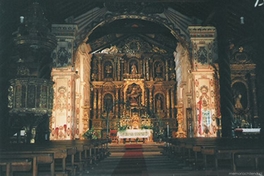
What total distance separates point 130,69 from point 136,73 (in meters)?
0.57

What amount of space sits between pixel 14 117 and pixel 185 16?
9.94 meters

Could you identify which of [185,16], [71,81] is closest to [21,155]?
[71,81]

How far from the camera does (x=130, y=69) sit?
22.3 meters

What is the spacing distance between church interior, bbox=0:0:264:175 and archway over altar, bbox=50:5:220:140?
0.07 meters

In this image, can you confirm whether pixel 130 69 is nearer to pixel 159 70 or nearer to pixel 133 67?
pixel 133 67

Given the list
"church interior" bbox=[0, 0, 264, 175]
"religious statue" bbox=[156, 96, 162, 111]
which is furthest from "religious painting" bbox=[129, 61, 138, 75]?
"religious statue" bbox=[156, 96, 162, 111]

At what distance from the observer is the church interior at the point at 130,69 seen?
341 inches

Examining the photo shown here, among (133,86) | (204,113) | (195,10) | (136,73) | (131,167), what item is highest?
(195,10)

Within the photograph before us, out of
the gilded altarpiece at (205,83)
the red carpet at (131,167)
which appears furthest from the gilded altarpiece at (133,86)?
the red carpet at (131,167)

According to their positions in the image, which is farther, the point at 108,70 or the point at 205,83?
the point at 108,70

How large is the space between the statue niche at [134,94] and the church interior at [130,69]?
68mm

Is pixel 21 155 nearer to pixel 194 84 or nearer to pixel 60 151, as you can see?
pixel 60 151

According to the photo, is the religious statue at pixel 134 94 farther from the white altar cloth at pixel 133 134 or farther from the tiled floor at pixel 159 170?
the tiled floor at pixel 159 170

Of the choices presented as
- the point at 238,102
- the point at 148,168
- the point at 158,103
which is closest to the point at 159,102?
the point at 158,103
